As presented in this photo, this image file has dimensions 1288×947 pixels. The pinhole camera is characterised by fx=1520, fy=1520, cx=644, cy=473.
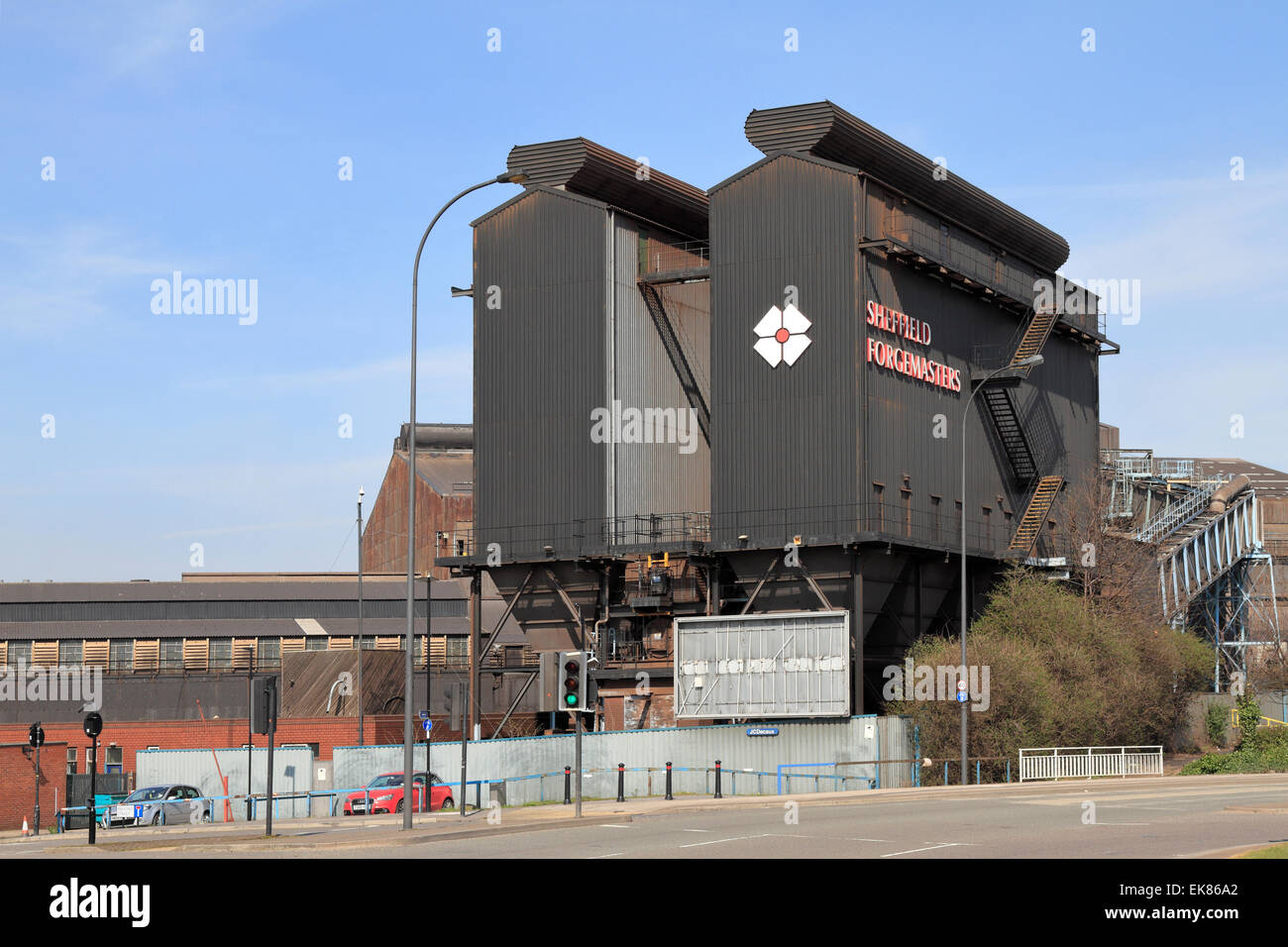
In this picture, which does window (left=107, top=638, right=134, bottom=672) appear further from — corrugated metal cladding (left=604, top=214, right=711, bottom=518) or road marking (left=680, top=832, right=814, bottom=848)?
road marking (left=680, top=832, right=814, bottom=848)

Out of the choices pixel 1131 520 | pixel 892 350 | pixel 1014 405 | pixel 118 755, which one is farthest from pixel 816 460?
pixel 118 755

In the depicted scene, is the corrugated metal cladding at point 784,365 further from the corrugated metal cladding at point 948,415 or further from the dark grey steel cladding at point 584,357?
the dark grey steel cladding at point 584,357

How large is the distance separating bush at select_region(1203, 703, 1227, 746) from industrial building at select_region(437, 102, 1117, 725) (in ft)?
32.7

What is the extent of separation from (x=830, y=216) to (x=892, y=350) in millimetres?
5172

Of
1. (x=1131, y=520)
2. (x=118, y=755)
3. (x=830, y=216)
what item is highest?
(x=830, y=216)

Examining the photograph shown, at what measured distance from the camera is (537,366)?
56094 mm

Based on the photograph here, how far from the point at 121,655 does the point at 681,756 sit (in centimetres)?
3413

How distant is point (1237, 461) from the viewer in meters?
121

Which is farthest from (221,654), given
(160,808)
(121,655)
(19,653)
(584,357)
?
(160,808)

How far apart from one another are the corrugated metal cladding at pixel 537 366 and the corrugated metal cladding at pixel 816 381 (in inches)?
193

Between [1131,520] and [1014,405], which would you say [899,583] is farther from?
[1131,520]

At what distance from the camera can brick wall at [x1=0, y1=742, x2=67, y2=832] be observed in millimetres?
51906

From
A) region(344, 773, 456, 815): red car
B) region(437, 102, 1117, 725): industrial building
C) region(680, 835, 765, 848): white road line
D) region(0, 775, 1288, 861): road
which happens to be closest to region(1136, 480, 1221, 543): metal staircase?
region(437, 102, 1117, 725): industrial building

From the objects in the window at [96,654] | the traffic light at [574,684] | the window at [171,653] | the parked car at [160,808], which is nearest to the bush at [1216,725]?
the parked car at [160,808]
